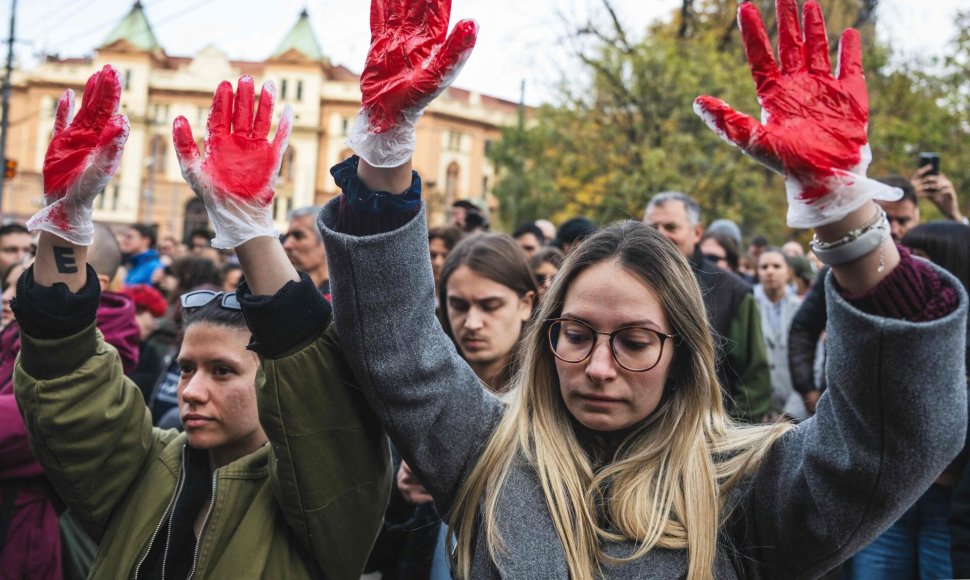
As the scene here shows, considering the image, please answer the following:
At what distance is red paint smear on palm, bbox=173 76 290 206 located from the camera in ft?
6.11

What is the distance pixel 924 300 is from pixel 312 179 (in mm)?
53720

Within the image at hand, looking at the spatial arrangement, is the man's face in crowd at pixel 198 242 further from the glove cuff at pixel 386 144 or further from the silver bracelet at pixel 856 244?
the silver bracelet at pixel 856 244

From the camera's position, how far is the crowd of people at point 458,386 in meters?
1.48

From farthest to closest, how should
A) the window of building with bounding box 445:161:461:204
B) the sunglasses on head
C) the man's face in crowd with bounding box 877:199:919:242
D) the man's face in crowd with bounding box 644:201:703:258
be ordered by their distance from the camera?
the window of building with bounding box 445:161:461:204, the man's face in crowd with bounding box 644:201:703:258, the man's face in crowd with bounding box 877:199:919:242, the sunglasses on head

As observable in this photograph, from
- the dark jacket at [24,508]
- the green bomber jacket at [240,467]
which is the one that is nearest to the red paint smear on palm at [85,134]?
the green bomber jacket at [240,467]

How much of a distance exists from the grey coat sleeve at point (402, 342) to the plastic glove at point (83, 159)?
66 cm

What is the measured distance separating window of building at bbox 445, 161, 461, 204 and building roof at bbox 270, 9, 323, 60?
36.4 ft

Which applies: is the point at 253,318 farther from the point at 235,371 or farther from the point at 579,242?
the point at 579,242

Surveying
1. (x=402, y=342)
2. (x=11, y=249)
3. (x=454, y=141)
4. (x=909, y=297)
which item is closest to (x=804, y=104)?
(x=909, y=297)

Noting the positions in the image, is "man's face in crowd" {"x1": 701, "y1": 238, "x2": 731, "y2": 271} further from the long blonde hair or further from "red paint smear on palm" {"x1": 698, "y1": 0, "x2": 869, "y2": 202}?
"red paint smear on palm" {"x1": 698, "y1": 0, "x2": 869, "y2": 202}

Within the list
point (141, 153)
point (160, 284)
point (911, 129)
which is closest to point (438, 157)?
point (141, 153)

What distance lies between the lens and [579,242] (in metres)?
2.12

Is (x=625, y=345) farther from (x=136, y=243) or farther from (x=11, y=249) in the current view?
(x=136, y=243)

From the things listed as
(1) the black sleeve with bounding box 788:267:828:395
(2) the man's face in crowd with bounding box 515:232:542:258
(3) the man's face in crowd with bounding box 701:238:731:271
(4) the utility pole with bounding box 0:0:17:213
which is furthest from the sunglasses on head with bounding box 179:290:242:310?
(4) the utility pole with bounding box 0:0:17:213
